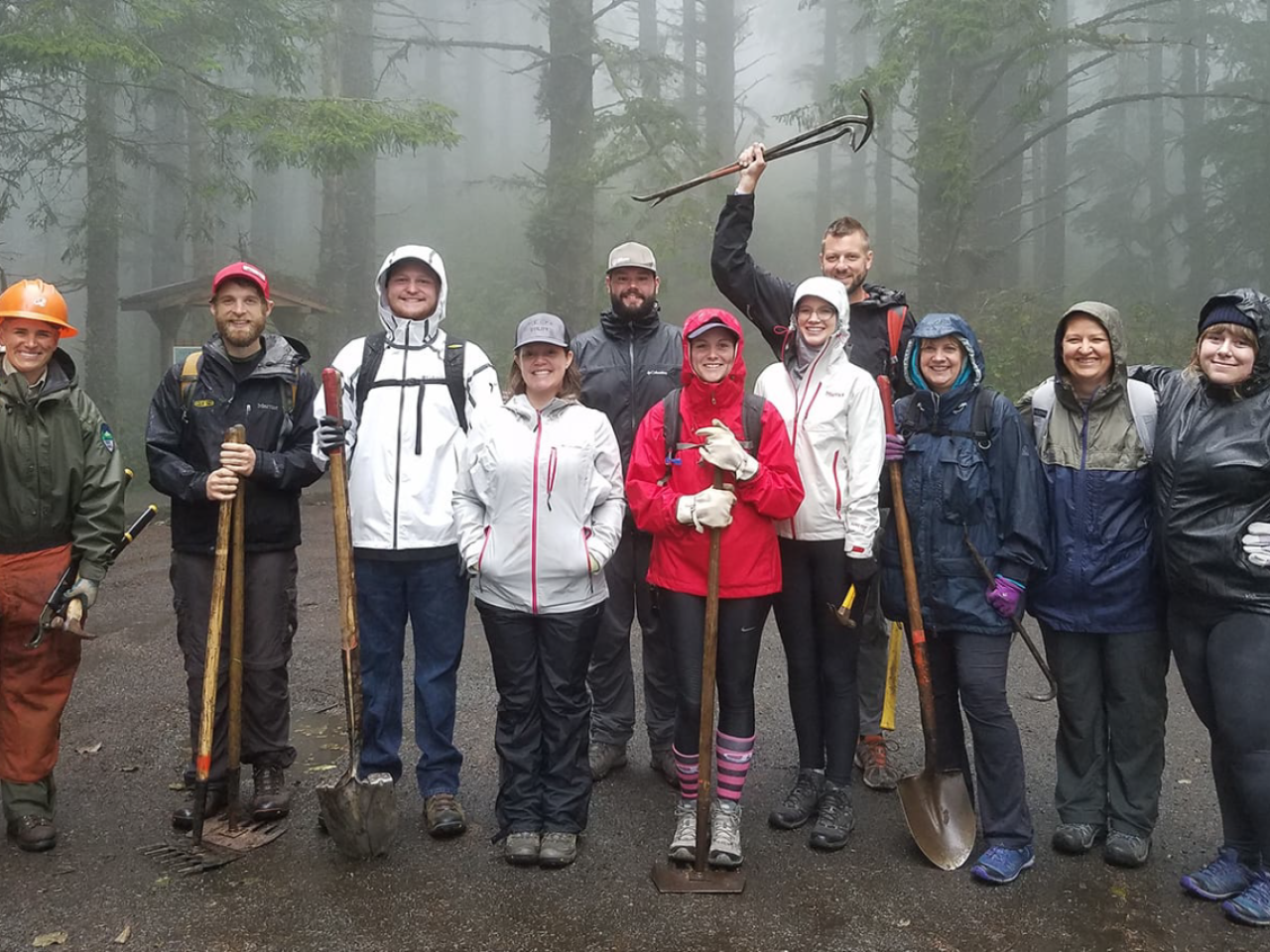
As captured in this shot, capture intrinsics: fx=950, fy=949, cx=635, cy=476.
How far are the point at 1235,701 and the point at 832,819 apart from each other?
171 cm

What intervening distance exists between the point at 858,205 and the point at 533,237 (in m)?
18.0

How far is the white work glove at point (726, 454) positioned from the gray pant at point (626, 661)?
113cm

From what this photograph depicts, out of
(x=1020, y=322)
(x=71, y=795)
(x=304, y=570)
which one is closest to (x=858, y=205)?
(x=1020, y=322)

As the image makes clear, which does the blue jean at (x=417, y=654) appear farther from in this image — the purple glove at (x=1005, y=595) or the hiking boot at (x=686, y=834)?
the purple glove at (x=1005, y=595)

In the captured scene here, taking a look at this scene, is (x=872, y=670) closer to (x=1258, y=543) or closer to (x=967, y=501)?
(x=967, y=501)

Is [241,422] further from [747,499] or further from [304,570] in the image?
[304,570]

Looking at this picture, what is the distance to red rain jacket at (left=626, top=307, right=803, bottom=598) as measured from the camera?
403cm

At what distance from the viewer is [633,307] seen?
16.6 ft

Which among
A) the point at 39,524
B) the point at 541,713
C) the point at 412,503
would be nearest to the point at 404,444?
Answer: the point at 412,503

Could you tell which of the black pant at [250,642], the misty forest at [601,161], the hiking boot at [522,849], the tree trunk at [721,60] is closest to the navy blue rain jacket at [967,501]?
the hiking boot at [522,849]

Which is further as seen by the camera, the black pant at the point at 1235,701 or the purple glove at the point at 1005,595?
the purple glove at the point at 1005,595

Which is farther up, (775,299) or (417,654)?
(775,299)

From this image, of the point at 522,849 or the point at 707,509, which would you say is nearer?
the point at 707,509

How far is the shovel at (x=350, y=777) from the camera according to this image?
3994 mm
